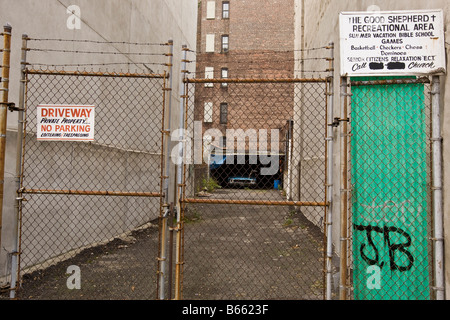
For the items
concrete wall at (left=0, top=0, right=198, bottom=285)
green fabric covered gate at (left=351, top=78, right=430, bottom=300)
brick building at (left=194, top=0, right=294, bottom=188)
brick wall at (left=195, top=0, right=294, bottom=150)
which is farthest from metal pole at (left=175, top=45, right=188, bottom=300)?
brick wall at (left=195, top=0, right=294, bottom=150)

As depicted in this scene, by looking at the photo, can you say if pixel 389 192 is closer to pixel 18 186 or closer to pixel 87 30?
pixel 18 186

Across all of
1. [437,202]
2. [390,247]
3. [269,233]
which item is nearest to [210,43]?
[269,233]

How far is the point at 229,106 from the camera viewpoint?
31.2 metres

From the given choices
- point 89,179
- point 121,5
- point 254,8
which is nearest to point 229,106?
point 254,8

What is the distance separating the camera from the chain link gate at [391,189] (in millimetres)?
3711

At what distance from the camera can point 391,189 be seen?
3.86 m

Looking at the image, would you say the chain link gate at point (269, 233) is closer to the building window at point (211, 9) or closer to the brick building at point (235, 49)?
the brick building at point (235, 49)

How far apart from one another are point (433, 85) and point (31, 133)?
19.6 feet

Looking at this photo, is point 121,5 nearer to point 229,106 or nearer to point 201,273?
point 201,273

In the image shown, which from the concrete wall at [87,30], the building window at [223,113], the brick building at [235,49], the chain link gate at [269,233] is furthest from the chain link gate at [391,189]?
the building window at [223,113]

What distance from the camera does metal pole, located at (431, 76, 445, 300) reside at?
11.2 ft

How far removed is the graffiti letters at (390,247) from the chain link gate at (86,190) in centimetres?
243

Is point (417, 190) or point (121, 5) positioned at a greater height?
point (121, 5)

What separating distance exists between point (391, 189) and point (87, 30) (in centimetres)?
677
